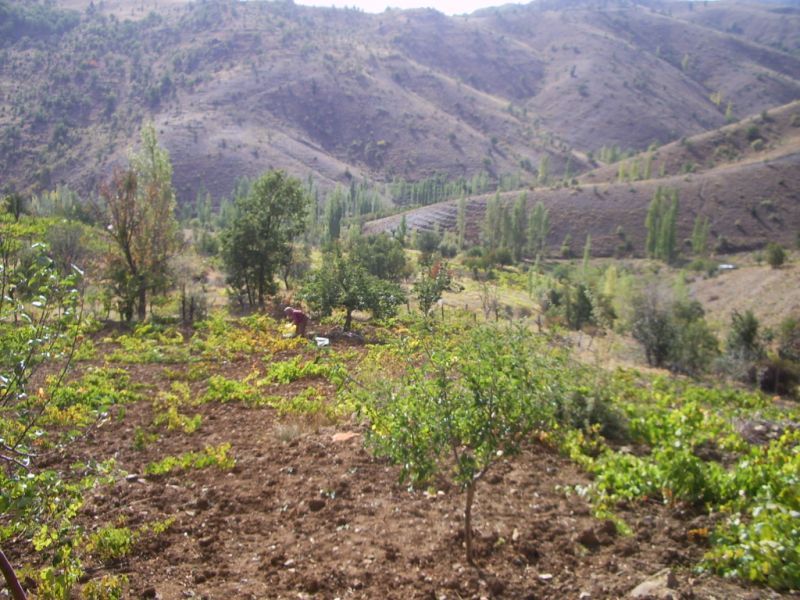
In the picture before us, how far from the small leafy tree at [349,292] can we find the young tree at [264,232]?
3.31 m

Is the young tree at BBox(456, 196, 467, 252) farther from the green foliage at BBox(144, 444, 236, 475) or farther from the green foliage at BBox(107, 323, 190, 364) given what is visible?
the green foliage at BBox(144, 444, 236, 475)

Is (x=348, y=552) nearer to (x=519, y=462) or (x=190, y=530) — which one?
(x=190, y=530)

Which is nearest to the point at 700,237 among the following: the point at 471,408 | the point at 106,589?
the point at 471,408

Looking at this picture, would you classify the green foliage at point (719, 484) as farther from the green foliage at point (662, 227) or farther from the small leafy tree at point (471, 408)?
the green foliage at point (662, 227)

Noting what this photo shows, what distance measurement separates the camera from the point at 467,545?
5.05 metres

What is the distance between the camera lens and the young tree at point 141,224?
1864cm

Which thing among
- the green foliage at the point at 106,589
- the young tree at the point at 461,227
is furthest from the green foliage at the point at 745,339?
the young tree at the point at 461,227

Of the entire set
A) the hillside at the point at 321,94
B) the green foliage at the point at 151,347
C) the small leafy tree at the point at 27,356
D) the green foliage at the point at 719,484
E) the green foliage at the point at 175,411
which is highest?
the hillside at the point at 321,94

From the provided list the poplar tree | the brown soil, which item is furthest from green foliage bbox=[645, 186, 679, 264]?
the brown soil

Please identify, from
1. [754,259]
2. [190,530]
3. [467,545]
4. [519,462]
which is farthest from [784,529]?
[754,259]

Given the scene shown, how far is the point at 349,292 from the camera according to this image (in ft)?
59.3

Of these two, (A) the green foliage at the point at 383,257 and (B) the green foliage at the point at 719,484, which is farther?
(A) the green foliage at the point at 383,257

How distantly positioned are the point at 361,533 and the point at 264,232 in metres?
18.3

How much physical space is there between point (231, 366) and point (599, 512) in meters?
9.62
